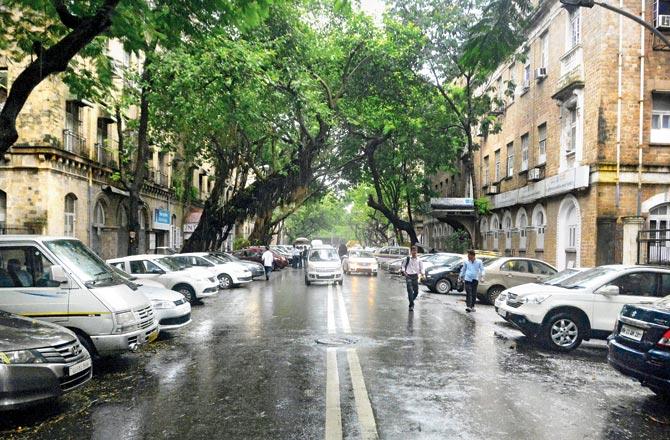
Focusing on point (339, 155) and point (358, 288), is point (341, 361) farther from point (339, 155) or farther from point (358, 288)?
point (339, 155)

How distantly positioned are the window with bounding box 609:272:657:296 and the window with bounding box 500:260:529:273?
23.1 ft

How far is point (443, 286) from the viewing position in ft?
66.8

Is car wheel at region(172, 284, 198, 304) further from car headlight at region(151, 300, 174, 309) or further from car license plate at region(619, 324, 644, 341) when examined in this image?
car license plate at region(619, 324, 644, 341)

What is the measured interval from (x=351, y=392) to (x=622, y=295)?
582cm

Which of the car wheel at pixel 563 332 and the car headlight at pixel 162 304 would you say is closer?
the car wheel at pixel 563 332

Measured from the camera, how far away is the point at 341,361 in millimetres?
7867

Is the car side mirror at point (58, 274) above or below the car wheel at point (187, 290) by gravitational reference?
above

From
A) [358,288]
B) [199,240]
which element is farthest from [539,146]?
[199,240]

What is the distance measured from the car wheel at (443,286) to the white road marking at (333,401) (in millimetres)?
12653

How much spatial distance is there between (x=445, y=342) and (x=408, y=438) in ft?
16.6

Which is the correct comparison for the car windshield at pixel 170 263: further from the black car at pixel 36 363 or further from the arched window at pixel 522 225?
the arched window at pixel 522 225

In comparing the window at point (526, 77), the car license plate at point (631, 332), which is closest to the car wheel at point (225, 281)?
the window at point (526, 77)

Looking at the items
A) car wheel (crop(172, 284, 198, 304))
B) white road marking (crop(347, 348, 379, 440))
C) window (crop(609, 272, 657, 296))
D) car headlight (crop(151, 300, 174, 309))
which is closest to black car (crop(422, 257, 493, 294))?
car wheel (crop(172, 284, 198, 304))

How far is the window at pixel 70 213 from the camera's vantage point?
23438 millimetres
